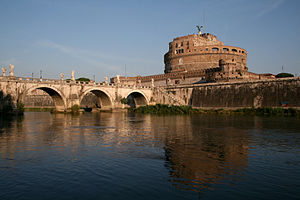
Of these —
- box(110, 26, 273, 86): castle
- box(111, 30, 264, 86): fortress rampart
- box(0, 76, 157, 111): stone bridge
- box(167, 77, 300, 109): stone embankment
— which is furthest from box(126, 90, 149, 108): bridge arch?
box(167, 77, 300, 109): stone embankment

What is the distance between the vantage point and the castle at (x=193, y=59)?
7812 centimetres

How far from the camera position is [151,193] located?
27.6 feet

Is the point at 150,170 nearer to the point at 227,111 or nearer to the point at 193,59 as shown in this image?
the point at 227,111

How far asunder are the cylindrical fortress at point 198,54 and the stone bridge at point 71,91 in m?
21.4

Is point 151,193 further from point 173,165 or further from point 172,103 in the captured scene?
point 172,103

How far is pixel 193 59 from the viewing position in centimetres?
8875

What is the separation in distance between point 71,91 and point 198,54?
49.5 meters

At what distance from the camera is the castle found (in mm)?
78119

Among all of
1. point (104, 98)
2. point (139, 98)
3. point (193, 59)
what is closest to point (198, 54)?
point (193, 59)

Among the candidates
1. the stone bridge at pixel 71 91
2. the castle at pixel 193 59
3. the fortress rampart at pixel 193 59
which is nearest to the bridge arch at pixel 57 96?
the stone bridge at pixel 71 91

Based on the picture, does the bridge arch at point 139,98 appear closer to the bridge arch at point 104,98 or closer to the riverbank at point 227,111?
the riverbank at point 227,111

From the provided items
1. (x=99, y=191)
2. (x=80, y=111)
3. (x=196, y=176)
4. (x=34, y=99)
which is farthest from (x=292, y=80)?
(x=34, y=99)

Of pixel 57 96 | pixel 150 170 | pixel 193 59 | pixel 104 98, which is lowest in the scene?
pixel 150 170

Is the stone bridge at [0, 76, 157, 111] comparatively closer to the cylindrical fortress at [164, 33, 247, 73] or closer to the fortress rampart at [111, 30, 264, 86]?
the fortress rampart at [111, 30, 264, 86]
